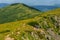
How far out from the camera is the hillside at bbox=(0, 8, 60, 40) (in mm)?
128425

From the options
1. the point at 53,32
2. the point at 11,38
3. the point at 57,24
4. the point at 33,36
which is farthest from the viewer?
the point at 57,24

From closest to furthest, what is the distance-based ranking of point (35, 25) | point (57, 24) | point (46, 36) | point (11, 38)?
point (11, 38)
point (46, 36)
point (35, 25)
point (57, 24)

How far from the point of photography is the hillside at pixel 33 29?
421ft

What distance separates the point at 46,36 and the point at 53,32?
25640 millimetres

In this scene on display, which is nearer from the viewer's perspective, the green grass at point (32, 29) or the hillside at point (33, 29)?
the hillside at point (33, 29)

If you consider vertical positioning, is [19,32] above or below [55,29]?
above

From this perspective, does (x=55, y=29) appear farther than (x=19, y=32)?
Yes

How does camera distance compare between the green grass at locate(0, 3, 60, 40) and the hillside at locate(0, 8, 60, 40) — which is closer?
the hillside at locate(0, 8, 60, 40)

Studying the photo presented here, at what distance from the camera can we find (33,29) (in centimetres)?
14712

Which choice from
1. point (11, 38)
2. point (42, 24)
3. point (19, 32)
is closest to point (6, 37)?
point (11, 38)

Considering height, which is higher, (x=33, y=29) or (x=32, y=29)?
(x=32, y=29)

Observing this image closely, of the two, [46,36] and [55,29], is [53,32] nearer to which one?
[55,29]

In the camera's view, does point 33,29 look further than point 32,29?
Yes

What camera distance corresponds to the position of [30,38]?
132 m
